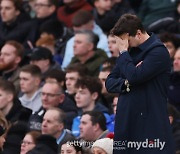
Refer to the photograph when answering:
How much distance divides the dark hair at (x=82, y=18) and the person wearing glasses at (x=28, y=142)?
12.2 ft

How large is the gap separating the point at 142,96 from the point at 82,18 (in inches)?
258

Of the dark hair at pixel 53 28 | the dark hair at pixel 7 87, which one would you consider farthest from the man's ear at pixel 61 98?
the dark hair at pixel 53 28

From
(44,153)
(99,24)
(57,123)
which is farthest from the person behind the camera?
(99,24)

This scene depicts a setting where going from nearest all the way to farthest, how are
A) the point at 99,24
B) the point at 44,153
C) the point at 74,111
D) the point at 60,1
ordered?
the point at 44,153
the point at 74,111
the point at 99,24
the point at 60,1

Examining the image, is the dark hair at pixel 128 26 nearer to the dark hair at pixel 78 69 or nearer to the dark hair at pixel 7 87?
the dark hair at pixel 78 69

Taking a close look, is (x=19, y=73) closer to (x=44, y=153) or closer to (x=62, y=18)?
(x=62, y=18)

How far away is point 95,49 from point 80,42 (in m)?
0.26

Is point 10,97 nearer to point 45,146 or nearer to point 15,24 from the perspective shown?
point 45,146

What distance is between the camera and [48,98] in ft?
42.3

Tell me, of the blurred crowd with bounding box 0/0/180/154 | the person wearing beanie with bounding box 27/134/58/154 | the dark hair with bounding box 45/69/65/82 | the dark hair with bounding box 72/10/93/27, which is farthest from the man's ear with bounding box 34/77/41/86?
the person wearing beanie with bounding box 27/134/58/154

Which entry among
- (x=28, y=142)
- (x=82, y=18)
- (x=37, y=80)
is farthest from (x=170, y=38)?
(x=28, y=142)

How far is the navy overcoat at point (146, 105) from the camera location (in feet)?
27.1

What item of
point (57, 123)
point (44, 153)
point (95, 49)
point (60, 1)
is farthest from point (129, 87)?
point (60, 1)

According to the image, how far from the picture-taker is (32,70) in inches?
547
